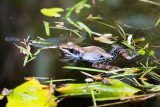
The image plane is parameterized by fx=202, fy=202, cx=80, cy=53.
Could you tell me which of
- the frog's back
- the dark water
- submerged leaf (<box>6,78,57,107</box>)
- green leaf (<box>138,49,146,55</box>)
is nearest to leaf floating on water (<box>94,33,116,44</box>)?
the dark water

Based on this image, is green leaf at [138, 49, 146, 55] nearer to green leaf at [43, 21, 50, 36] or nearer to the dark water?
the dark water

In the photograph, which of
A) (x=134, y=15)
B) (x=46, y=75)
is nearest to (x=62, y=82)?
(x=46, y=75)

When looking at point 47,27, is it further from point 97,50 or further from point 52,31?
point 97,50

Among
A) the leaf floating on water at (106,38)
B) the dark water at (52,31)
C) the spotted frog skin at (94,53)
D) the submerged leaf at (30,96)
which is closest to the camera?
the submerged leaf at (30,96)

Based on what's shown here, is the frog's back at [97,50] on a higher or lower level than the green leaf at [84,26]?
lower

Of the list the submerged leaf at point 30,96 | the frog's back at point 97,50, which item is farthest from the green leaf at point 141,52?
the submerged leaf at point 30,96

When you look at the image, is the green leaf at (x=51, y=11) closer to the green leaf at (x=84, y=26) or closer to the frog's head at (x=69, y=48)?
the green leaf at (x=84, y=26)
